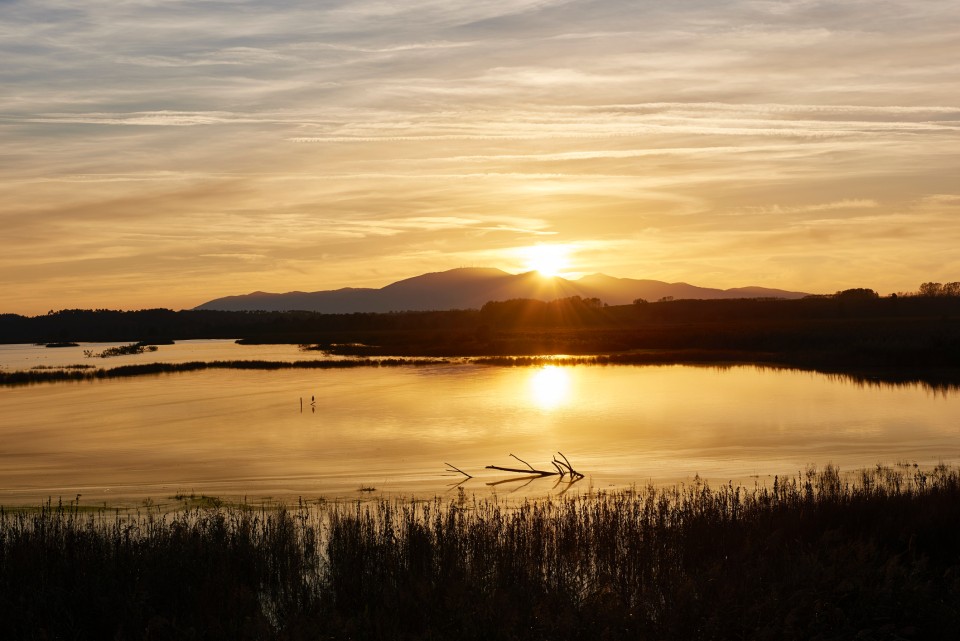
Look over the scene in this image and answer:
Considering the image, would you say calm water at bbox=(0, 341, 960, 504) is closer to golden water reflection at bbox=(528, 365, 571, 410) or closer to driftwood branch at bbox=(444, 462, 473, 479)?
golden water reflection at bbox=(528, 365, 571, 410)

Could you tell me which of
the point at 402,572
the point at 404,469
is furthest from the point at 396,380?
the point at 402,572

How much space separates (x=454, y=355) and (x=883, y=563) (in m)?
61.7

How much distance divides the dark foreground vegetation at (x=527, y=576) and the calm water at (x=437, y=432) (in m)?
6.37

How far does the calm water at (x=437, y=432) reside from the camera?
883 inches

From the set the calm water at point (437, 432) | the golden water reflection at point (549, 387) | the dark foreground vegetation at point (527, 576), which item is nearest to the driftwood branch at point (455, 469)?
the calm water at point (437, 432)

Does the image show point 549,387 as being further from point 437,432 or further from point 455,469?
point 455,469

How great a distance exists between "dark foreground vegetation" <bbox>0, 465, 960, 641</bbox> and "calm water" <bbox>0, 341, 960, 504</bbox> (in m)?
6.37

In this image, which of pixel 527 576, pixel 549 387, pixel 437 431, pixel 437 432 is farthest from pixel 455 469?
pixel 549 387

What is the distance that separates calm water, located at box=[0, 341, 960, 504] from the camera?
73.6 feet

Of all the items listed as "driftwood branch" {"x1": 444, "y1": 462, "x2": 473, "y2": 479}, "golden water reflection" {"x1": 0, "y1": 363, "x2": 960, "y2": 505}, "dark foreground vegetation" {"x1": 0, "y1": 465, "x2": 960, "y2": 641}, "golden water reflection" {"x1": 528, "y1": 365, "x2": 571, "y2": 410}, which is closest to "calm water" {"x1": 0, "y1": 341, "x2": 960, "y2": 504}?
"golden water reflection" {"x1": 0, "y1": 363, "x2": 960, "y2": 505}

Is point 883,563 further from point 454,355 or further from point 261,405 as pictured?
point 454,355

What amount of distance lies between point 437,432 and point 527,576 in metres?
19.8

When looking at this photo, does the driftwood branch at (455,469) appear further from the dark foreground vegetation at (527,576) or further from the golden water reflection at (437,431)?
the dark foreground vegetation at (527,576)

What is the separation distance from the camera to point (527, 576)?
11383mm
